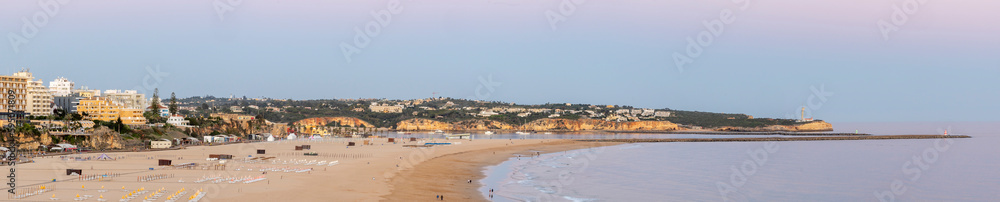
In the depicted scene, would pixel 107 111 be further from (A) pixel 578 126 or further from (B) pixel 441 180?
(A) pixel 578 126

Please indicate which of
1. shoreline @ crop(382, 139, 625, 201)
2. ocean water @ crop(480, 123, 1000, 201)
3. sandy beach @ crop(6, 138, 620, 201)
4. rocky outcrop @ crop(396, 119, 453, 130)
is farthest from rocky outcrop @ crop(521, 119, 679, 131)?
sandy beach @ crop(6, 138, 620, 201)

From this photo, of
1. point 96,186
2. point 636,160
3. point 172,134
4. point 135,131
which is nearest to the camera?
point 96,186

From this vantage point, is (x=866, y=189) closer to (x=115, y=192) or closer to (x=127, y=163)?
(x=115, y=192)

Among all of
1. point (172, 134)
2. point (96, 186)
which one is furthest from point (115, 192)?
point (172, 134)

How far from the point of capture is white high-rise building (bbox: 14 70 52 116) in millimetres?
81688

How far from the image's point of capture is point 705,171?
49469 millimetres

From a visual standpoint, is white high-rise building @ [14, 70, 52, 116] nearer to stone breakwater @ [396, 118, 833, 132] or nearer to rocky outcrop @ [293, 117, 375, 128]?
rocky outcrop @ [293, 117, 375, 128]

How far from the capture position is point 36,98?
8300 centimetres

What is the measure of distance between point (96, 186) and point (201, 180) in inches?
178

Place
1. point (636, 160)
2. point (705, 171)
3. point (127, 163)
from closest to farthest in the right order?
1. point (127, 163)
2. point (705, 171)
3. point (636, 160)

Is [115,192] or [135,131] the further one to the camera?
[135,131]

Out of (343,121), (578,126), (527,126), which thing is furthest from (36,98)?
(578,126)

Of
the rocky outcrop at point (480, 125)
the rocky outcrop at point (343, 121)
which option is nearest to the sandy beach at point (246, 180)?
the rocky outcrop at point (343, 121)

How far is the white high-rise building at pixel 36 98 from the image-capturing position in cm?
8169
